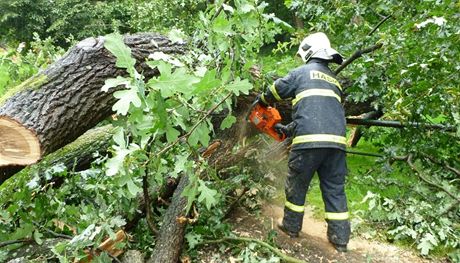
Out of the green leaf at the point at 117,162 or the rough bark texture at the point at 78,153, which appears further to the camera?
the rough bark texture at the point at 78,153

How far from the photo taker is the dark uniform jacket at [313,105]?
3309mm

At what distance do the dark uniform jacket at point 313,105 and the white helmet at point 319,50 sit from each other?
123mm

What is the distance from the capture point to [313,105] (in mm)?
3334

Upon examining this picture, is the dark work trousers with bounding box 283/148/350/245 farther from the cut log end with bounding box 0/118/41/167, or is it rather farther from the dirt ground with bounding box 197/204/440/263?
the cut log end with bounding box 0/118/41/167

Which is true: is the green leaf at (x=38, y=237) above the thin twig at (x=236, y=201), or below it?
below

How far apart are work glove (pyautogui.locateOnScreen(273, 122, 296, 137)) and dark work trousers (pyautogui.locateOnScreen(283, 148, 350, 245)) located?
16 cm

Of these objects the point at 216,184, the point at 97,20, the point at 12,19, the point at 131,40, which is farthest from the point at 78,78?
Answer: the point at 12,19

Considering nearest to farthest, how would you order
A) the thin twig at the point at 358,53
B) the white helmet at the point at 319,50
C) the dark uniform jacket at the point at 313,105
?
the dark uniform jacket at the point at 313,105, the white helmet at the point at 319,50, the thin twig at the point at 358,53

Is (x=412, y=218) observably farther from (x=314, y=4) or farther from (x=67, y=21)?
(x=67, y=21)

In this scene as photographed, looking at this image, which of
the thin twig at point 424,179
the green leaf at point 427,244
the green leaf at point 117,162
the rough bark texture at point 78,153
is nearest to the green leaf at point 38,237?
the rough bark texture at point 78,153

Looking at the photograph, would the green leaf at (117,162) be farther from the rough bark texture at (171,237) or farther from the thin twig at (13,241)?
the thin twig at (13,241)

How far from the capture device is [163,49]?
11.4 ft

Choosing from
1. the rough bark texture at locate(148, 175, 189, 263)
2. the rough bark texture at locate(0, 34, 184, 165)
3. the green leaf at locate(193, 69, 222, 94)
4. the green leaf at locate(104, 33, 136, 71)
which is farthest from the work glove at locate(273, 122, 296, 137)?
the green leaf at locate(104, 33, 136, 71)

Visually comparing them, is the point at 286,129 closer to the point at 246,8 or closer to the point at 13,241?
the point at 246,8
